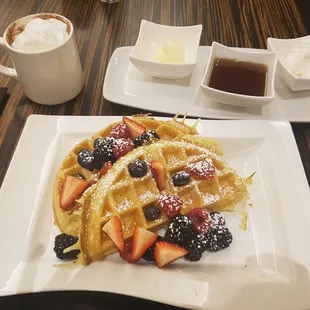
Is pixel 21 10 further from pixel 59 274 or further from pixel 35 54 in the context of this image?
pixel 59 274

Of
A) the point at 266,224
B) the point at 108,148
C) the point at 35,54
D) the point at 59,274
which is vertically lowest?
the point at 266,224

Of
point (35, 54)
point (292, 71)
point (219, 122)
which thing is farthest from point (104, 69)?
point (292, 71)

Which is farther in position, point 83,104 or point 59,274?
point 83,104

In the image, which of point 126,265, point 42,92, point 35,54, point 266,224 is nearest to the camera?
point 126,265

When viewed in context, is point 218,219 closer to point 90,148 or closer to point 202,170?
point 202,170

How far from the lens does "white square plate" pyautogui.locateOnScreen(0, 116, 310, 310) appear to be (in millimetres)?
1215

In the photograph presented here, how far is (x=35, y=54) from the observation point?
5.83 feet

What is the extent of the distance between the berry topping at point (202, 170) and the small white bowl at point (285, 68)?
821 mm

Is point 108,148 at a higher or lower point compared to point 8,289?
higher

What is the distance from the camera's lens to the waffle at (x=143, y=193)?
1.34m

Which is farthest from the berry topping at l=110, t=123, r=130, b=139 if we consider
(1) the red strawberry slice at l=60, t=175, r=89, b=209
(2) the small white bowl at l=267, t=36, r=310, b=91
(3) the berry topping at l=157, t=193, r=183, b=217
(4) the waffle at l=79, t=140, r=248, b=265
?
(2) the small white bowl at l=267, t=36, r=310, b=91

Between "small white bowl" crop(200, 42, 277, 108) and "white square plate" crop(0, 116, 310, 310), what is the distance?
0.15 m

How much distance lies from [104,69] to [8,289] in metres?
1.48

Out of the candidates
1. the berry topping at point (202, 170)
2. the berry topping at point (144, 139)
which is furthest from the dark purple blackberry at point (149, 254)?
the berry topping at point (144, 139)
